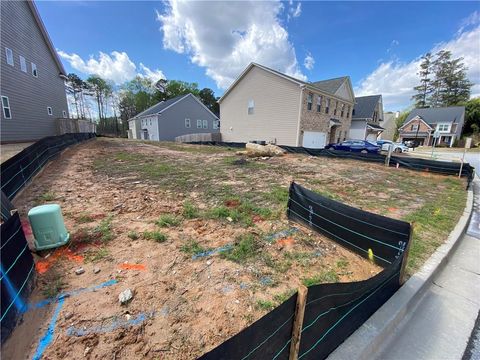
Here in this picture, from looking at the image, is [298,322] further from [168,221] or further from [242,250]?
[168,221]

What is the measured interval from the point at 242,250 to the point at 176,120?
2760 centimetres

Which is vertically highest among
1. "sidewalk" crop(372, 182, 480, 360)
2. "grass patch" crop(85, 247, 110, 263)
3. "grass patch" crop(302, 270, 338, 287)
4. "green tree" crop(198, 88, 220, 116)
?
"green tree" crop(198, 88, 220, 116)

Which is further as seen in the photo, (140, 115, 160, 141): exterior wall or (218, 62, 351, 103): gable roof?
(140, 115, 160, 141): exterior wall

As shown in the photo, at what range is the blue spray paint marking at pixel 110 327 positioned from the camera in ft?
6.20

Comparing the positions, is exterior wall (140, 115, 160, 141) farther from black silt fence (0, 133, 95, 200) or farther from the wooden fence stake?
the wooden fence stake

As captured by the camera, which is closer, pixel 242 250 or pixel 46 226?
pixel 46 226

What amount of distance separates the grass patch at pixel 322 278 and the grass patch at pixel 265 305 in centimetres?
55

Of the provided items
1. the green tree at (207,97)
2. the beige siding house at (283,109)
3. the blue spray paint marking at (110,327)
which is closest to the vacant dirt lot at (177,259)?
the blue spray paint marking at (110,327)

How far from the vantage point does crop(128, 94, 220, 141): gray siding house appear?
2725cm

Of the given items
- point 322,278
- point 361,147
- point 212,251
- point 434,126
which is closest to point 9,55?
point 212,251

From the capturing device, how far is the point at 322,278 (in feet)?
8.82

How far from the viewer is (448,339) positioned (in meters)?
2.14

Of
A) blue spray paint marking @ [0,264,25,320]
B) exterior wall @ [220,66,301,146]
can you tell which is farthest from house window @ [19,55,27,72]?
blue spray paint marking @ [0,264,25,320]

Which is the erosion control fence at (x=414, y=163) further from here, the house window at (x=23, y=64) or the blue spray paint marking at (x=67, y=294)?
the house window at (x=23, y=64)
